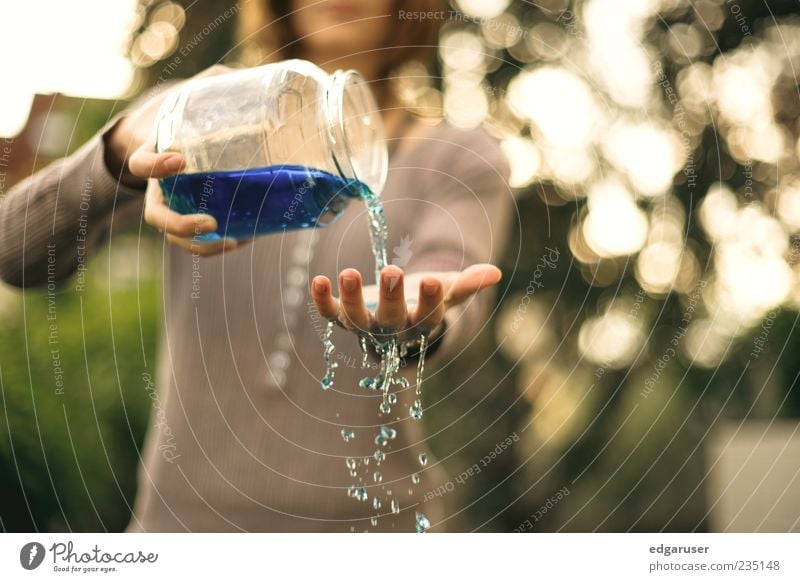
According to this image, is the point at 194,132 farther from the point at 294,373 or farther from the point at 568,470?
the point at 568,470

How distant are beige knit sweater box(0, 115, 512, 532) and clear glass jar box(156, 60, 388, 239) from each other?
0.07 meters

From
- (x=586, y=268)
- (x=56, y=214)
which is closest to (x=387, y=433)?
(x=56, y=214)

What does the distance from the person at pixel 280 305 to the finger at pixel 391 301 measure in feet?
0.17

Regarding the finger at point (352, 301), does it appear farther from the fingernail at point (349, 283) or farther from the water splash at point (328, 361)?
the water splash at point (328, 361)

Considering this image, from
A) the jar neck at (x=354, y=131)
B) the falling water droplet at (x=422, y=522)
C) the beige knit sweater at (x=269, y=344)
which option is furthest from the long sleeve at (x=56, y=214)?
the falling water droplet at (x=422, y=522)

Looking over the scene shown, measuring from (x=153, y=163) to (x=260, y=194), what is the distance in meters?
0.07

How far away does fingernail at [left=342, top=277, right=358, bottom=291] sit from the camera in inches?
18.8

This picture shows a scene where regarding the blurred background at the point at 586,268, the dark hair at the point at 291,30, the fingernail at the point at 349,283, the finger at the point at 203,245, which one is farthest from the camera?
the blurred background at the point at 586,268

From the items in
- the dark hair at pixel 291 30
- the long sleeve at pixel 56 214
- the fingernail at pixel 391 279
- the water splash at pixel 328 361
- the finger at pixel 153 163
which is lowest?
the water splash at pixel 328 361

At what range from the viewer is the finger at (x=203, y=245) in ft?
1.96

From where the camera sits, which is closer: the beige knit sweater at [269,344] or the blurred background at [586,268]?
the beige knit sweater at [269,344]

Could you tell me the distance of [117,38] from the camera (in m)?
1.09

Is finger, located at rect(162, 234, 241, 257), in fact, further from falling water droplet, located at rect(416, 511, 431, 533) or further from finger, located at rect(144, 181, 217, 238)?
falling water droplet, located at rect(416, 511, 431, 533)

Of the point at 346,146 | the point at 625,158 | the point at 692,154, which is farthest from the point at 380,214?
the point at 692,154
